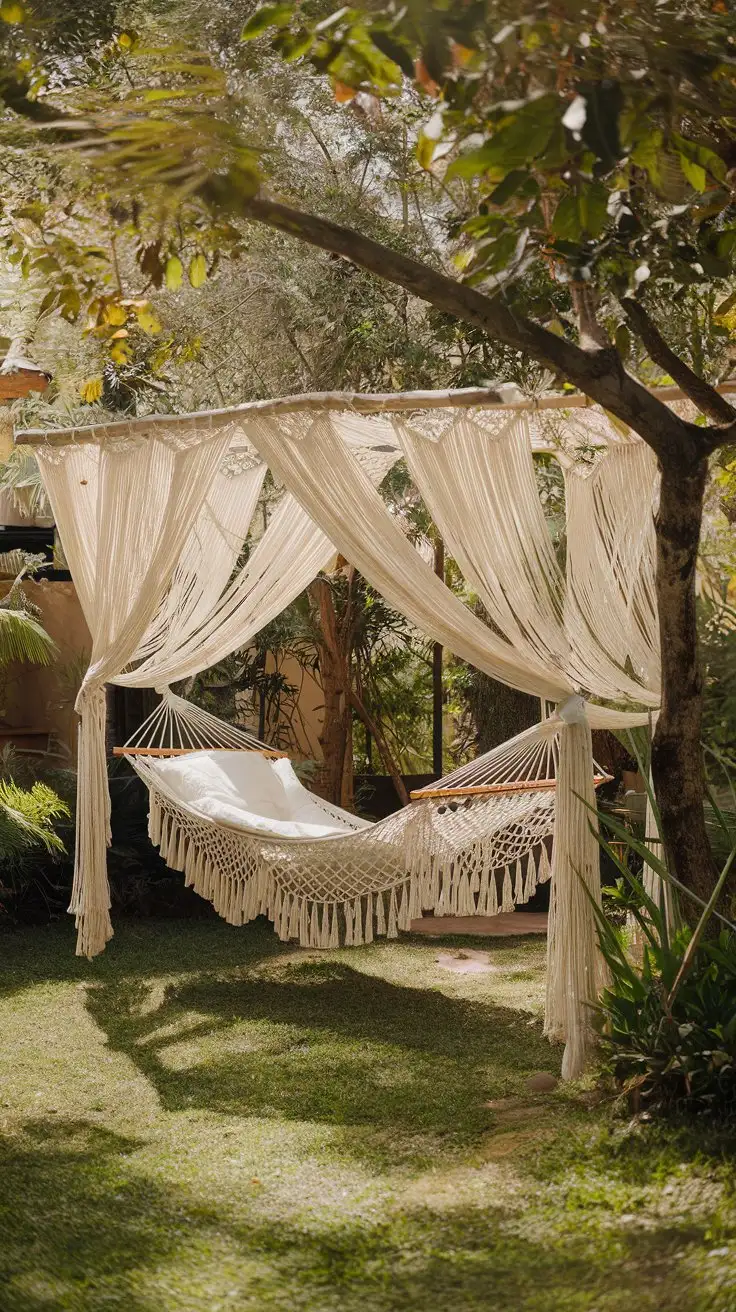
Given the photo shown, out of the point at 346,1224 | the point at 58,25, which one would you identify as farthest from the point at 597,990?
the point at 58,25

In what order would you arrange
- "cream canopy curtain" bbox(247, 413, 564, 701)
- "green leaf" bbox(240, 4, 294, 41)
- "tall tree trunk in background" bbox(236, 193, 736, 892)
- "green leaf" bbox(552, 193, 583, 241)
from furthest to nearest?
1. "cream canopy curtain" bbox(247, 413, 564, 701)
2. "tall tree trunk in background" bbox(236, 193, 736, 892)
3. "green leaf" bbox(552, 193, 583, 241)
4. "green leaf" bbox(240, 4, 294, 41)

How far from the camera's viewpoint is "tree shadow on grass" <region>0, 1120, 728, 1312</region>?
6.18 feet

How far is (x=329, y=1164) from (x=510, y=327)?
5.51 feet

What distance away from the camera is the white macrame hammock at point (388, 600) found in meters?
3.00

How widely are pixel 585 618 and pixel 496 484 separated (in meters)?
0.45

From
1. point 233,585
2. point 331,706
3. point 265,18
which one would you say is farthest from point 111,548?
point 331,706

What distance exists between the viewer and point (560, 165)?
1926 millimetres

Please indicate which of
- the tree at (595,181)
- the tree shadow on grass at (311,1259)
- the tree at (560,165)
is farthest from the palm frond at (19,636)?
the tree shadow on grass at (311,1259)

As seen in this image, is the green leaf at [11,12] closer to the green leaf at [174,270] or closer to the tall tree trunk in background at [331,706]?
the green leaf at [174,270]

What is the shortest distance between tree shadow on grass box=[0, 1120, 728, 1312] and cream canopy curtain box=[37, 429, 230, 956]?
1.27 m

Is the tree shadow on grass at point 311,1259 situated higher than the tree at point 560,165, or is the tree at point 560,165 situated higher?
the tree at point 560,165

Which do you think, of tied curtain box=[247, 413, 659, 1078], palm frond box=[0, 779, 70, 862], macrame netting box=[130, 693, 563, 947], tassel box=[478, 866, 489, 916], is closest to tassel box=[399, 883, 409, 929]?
macrame netting box=[130, 693, 563, 947]

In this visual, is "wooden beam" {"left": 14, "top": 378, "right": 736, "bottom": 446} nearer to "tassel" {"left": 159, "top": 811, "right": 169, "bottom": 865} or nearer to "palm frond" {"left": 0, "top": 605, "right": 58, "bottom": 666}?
"tassel" {"left": 159, "top": 811, "right": 169, "bottom": 865}

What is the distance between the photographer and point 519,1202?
2229 mm
